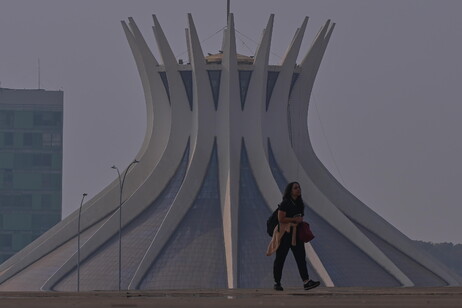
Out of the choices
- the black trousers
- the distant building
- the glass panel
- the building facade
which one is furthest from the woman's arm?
the distant building

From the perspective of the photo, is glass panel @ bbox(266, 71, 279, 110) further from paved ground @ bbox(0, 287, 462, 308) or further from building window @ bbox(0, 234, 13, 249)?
paved ground @ bbox(0, 287, 462, 308)

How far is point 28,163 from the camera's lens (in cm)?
15438

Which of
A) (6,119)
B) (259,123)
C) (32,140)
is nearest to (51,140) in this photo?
(32,140)

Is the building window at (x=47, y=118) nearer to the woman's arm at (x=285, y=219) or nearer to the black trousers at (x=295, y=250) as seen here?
the black trousers at (x=295, y=250)

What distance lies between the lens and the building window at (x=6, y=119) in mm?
153125

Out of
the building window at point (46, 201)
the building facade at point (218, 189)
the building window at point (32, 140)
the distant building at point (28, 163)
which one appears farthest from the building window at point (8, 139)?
the building facade at point (218, 189)

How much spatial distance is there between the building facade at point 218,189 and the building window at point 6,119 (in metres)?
54.2

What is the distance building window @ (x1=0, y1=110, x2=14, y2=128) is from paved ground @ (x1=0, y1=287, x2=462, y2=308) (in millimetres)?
123129

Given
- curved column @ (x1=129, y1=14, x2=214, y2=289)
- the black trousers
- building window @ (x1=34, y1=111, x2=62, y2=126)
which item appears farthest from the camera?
building window @ (x1=34, y1=111, x2=62, y2=126)

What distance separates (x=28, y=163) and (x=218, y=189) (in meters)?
59.7

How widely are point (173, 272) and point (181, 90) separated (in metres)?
10.9

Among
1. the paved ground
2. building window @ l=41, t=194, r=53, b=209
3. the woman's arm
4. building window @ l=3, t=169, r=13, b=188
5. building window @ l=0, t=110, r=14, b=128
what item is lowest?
the paved ground

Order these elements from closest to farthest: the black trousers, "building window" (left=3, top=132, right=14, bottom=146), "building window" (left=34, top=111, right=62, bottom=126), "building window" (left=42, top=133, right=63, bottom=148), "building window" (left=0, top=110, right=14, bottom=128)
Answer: the black trousers < "building window" (left=0, top=110, right=14, bottom=128) < "building window" (left=3, top=132, right=14, bottom=146) < "building window" (left=34, top=111, right=62, bottom=126) < "building window" (left=42, top=133, right=63, bottom=148)

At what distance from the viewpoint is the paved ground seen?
25500 mm
